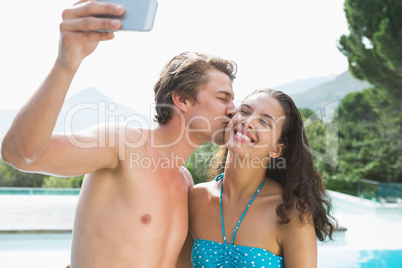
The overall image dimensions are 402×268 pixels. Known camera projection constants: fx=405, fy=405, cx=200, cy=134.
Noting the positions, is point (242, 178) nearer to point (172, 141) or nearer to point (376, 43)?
point (172, 141)

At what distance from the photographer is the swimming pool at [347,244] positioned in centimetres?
600

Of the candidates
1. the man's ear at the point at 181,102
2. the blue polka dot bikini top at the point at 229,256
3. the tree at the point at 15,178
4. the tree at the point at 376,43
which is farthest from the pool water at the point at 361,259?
the tree at the point at 15,178

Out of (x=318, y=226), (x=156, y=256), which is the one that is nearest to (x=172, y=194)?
(x=156, y=256)

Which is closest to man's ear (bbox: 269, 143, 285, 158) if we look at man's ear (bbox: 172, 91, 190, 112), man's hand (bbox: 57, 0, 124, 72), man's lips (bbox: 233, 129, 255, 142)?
man's lips (bbox: 233, 129, 255, 142)

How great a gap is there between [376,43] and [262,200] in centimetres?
1418

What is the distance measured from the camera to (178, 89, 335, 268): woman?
→ 2301 millimetres

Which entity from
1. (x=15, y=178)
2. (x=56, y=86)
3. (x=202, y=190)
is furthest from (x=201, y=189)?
(x=15, y=178)

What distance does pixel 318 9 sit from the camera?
3394cm

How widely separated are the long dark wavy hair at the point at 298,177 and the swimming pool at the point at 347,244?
3981mm

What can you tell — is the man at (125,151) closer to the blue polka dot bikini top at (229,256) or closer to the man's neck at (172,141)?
the man's neck at (172,141)

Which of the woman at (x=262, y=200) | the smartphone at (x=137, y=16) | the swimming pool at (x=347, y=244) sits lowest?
the swimming pool at (x=347, y=244)

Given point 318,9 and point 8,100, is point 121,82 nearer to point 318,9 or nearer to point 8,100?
point 8,100

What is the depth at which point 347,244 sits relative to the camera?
8648 mm

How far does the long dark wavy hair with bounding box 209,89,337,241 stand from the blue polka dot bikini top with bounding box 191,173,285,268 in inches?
9.2
